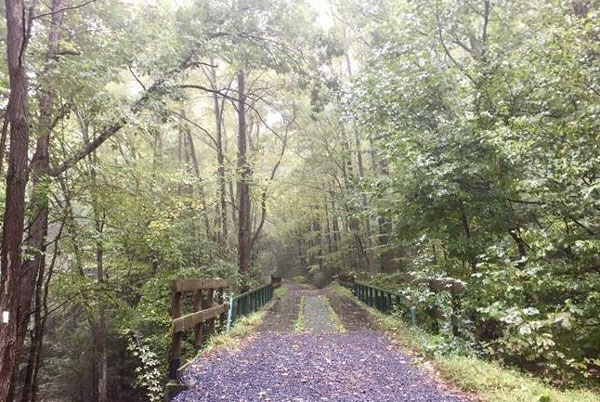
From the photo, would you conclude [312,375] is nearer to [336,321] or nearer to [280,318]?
[336,321]

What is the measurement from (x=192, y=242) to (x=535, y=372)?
1109cm

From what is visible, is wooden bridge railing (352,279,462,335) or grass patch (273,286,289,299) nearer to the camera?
wooden bridge railing (352,279,462,335)

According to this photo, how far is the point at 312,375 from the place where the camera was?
5672 mm

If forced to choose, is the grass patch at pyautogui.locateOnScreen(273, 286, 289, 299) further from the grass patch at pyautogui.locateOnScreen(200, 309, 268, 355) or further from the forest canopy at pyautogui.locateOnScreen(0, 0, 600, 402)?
the grass patch at pyautogui.locateOnScreen(200, 309, 268, 355)

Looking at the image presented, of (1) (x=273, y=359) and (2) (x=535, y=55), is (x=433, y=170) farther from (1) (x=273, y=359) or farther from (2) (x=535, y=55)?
(1) (x=273, y=359)

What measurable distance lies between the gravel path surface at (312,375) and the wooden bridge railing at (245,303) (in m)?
1.81

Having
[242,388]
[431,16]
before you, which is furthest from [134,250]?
[431,16]

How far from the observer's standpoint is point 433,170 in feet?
25.3

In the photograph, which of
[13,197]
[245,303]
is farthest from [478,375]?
[245,303]

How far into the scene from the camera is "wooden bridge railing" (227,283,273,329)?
958 cm

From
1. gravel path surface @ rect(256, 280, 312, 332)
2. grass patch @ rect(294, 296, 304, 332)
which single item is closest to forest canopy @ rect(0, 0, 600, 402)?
gravel path surface @ rect(256, 280, 312, 332)

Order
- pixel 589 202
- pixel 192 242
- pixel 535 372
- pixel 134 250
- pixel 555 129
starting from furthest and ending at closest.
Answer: pixel 192 242, pixel 134 250, pixel 535 372, pixel 555 129, pixel 589 202

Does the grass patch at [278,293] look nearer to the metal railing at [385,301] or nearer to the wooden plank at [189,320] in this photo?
the metal railing at [385,301]

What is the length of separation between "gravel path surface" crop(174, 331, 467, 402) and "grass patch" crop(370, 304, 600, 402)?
0.31 meters
